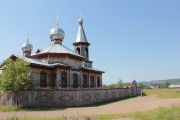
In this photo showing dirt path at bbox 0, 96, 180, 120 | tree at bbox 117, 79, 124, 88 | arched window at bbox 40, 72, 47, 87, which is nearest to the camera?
dirt path at bbox 0, 96, 180, 120

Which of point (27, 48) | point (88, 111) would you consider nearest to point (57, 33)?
point (27, 48)

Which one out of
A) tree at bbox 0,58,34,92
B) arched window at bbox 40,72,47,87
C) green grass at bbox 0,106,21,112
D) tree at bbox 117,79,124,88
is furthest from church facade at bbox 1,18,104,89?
tree at bbox 117,79,124,88

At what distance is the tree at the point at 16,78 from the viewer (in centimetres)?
2511

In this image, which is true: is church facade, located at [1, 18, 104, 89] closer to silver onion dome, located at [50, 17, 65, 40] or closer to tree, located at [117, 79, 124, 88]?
silver onion dome, located at [50, 17, 65, 40]

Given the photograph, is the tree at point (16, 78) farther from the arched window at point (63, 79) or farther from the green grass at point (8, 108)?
the arched window at point (63, 79)

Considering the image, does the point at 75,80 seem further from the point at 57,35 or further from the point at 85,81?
the point at 57,35

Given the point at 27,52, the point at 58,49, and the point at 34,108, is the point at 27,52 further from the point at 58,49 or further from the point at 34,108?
the point at 34,108

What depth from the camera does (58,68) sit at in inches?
1288

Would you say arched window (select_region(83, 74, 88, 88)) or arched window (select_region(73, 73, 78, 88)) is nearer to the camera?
arched window (select_region(73, 73, 78, 88))

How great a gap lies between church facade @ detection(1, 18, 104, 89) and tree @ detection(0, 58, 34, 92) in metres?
1.84

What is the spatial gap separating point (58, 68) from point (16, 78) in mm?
7697

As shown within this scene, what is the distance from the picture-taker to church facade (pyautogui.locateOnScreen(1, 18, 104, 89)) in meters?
31.4

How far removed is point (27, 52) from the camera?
142 feet

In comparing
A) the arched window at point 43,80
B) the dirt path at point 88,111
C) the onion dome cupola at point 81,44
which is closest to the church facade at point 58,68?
the arched window at point 43,80
